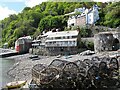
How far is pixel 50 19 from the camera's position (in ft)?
114

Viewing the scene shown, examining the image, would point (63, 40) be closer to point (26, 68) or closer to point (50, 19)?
point (26, 68)

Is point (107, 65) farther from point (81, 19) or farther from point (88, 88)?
point (81, 19)

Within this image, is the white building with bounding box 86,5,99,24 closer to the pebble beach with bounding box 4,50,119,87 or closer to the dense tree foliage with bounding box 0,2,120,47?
the dense tree foliage with bounding box 0,2,120,47

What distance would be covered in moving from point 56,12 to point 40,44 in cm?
1633

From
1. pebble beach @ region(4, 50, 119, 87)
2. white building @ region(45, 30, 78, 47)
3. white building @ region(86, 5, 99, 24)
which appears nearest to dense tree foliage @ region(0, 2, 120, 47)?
white building @ region(86, 5, 99, 24)

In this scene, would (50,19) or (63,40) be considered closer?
(63,40)

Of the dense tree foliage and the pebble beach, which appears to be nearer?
the pebble beach

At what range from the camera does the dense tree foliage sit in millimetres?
26184

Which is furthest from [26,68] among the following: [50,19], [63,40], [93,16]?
[50,19]

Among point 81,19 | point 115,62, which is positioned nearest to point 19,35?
point 81,19

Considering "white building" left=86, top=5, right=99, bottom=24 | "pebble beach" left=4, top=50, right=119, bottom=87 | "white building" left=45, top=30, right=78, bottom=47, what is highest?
"white building" left=86, top=5, right=99, bottom=24

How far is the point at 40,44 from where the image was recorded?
91.1 feet

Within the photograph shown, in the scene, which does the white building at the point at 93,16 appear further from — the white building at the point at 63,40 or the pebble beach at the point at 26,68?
the pebble beach at the point at 26,68

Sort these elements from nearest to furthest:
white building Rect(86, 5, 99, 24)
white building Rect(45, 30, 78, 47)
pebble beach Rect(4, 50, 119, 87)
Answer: pebble beach Rect(4, 50, 119, 87) → white building Rect(45, 30, 78, 47) → white building Rect(86, 5, 99, 24)
